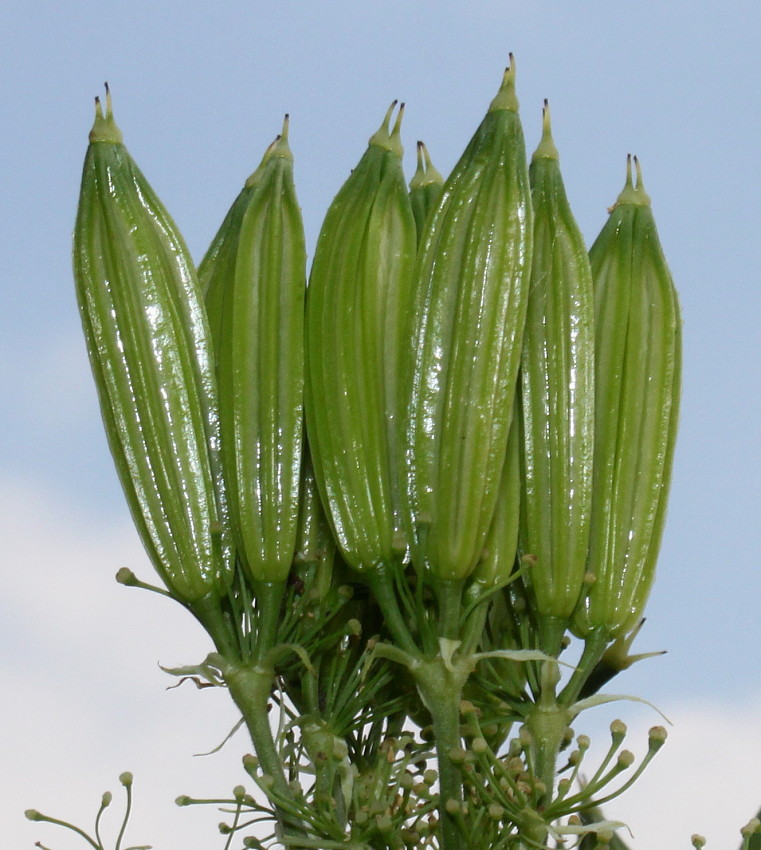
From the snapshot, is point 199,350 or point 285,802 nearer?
point 285,802

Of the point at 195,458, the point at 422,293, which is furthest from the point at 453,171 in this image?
the point at 195,458

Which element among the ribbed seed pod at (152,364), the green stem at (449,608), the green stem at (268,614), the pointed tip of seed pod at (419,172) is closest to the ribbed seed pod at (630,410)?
the green stem at (449,608)

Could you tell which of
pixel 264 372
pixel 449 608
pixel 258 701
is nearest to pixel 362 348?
pixel 264 372

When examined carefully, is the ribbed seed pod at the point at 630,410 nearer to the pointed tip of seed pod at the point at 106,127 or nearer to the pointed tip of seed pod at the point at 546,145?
the pointed tip of seed pod at the point at 546,145

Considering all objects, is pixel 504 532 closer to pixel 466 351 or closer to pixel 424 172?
pixel 466 351

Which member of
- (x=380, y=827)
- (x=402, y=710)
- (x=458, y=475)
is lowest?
(x=380, y=827)

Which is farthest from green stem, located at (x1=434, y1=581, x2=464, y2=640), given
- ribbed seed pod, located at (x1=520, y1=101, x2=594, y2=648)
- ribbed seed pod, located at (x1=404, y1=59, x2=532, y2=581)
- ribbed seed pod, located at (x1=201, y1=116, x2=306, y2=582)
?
ribbed seed pod, located at (x1=201, y1=116, x2=306, y2=582)

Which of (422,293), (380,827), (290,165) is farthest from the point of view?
(290,165)

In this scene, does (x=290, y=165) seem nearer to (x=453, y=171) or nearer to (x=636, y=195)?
(x=453, y=171)

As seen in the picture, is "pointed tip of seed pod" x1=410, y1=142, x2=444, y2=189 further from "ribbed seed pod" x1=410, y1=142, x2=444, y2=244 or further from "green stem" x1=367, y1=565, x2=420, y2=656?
"green stem" x1=367, y1=565, x2=420, y2=656

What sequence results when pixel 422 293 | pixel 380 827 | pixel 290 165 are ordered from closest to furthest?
pixel 380 827
pixel 422 293
pixel 290 165
